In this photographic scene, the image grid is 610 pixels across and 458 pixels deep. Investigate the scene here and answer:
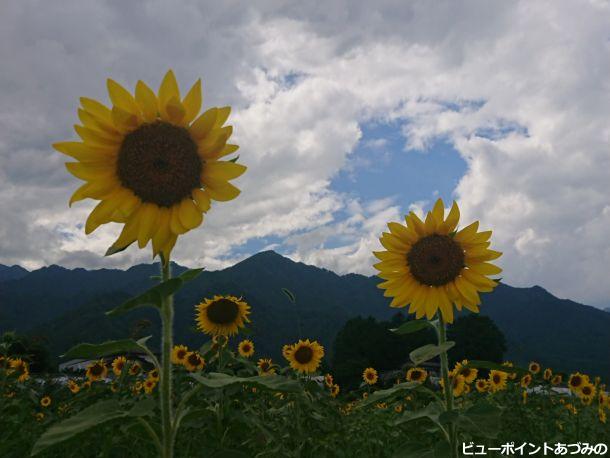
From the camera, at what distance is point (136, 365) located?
9945 mm

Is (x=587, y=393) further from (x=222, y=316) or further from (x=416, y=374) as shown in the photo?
(x=222, y=316)

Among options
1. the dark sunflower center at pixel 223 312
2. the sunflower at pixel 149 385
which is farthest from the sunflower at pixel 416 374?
the sunflower at pixel 149 385

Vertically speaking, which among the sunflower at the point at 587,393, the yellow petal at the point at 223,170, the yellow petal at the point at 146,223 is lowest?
the sunflower at the point at 587,393

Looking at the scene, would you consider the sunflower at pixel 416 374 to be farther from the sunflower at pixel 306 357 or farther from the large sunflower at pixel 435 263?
the large sunflower at pixel 435 263

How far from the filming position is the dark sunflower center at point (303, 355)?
441 inches

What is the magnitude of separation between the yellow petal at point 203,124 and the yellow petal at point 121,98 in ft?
1.21

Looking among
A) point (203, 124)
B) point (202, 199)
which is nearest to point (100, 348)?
point (202, 199)

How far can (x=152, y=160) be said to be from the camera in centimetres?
291

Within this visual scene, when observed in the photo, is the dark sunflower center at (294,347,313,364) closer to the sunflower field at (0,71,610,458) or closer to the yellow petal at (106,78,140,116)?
the sunflower field at (0,71,610,458)

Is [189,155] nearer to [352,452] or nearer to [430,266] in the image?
[430,266]

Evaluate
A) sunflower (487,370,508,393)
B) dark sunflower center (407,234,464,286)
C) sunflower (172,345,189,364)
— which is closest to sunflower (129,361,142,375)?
sunflower (172,345,189,364)

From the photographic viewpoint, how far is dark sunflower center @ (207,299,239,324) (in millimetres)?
8938

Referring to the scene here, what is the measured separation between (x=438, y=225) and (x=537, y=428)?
4.94 meters

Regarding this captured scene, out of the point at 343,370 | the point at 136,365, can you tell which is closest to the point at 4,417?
the point at 136,365
